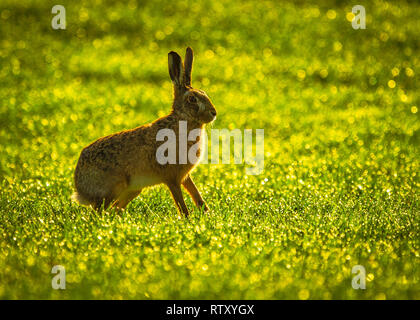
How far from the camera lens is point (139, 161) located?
21.9 ft

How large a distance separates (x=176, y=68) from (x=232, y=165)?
3337mm

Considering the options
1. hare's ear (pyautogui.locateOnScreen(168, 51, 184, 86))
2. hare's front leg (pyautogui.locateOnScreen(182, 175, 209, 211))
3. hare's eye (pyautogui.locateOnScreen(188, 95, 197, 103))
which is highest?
hare's ear (pyautogui.locateOnScreen(168, 51, 184, 86))

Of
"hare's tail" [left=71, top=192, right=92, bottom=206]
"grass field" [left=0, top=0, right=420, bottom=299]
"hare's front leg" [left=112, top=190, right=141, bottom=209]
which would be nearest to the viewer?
"grass field" [left=0, top=0, right=420, bottom=299]

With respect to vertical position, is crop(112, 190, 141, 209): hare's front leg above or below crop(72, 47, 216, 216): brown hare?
below

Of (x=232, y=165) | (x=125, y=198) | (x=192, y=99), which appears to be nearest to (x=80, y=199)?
(x=125, y=198)

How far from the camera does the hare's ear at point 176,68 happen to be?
6793 millimetres

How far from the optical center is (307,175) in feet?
28.7

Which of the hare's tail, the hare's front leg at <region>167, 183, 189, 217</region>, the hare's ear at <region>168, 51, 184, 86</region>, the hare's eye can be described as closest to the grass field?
the hare's tail

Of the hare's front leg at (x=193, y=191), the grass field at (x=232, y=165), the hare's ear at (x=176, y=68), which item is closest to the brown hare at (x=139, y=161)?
the hare's ear at (x=176, y=68)

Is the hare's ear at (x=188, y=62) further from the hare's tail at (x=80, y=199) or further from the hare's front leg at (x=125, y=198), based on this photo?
the hare's tail at (x=80, y=199)

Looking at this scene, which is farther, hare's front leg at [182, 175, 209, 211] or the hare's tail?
hare's front leg at [182, 175, 209, 211]

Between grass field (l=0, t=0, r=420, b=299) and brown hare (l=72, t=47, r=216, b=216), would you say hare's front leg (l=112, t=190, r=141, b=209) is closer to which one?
brown hare (l=72, t=47, r=216, b=216)

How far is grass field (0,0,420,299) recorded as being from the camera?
5.29 m

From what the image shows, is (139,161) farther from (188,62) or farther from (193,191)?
(188,62)
